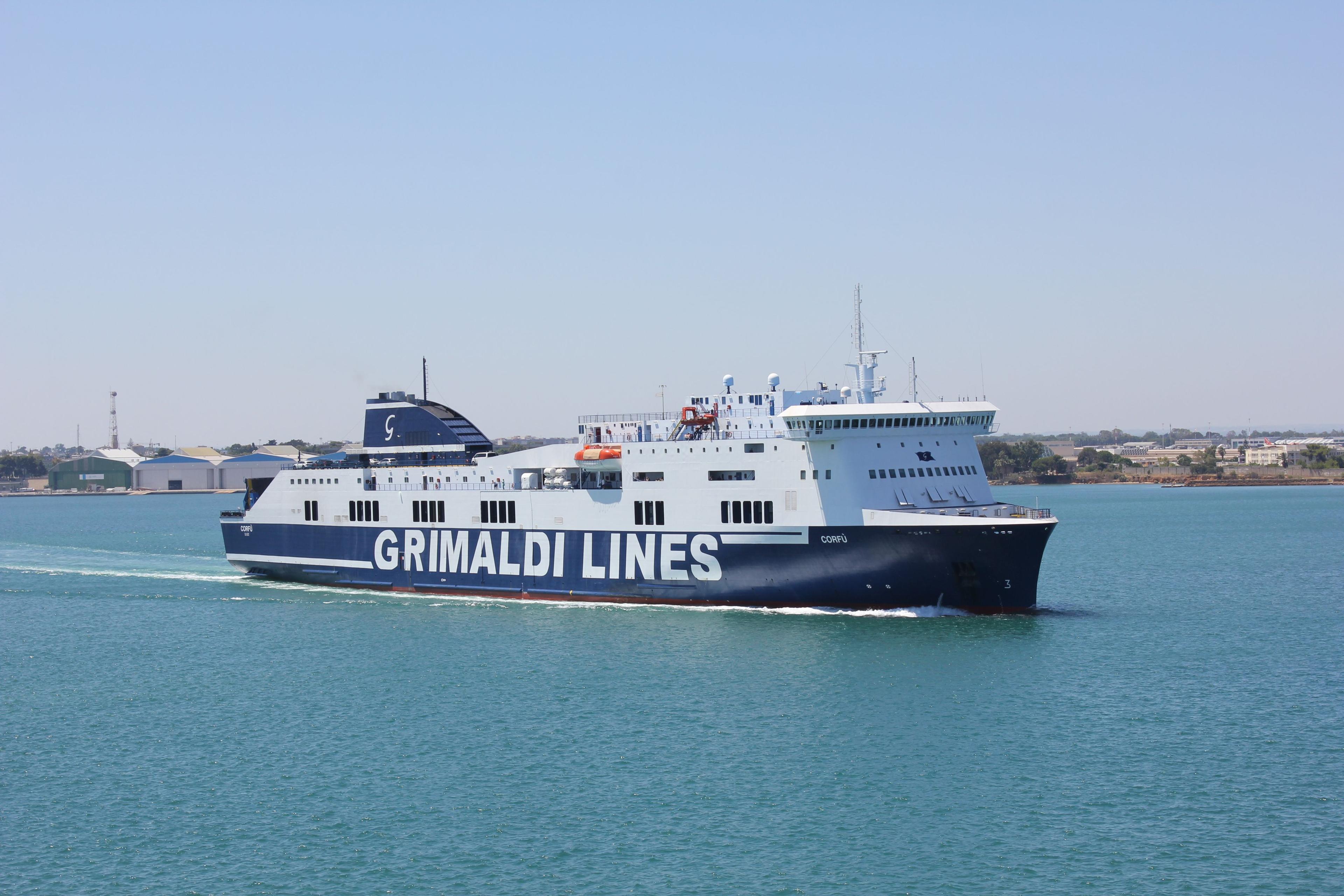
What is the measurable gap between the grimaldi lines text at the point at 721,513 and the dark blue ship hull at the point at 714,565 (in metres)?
0.05

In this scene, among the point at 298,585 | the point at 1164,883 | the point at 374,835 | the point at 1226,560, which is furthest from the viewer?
the point at 1226,560

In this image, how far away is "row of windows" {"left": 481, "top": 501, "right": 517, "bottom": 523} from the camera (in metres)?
38.3

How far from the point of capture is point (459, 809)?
1823cm

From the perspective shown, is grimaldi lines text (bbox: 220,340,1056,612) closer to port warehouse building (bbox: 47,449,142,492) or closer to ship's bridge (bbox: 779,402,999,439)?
ship's bridge (bbox: 779,402,999,439)

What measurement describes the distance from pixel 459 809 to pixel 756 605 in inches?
635

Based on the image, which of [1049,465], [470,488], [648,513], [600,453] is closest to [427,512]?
[470,488]

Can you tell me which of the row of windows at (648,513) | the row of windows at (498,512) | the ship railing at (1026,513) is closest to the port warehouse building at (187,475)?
the row of windows at (498,512)

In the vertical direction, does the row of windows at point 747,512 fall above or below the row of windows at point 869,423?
below

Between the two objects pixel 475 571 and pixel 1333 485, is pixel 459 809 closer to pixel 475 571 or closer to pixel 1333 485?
pixel 475 571

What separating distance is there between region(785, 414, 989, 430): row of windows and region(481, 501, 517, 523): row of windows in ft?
34.6

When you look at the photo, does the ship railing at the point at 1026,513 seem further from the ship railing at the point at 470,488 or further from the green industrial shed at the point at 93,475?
the green industrial shed at the point at 93,475

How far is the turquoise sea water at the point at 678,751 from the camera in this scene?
16.0 metres

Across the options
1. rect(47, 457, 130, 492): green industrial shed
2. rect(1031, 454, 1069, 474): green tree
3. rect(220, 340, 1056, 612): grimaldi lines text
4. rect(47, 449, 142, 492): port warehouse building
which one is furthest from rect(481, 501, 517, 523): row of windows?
rect(47, 457, 130, 492): green industrial shed

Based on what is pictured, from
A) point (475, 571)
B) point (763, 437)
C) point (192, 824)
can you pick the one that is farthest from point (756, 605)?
point (192, 824)
